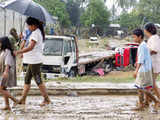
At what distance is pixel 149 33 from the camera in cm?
611

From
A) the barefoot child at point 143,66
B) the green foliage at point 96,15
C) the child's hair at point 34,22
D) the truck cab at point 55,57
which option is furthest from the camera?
the green foliage at point 96,15

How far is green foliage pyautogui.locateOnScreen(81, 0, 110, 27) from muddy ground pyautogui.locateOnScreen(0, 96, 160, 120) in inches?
1778

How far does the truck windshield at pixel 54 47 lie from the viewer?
12.2 meters

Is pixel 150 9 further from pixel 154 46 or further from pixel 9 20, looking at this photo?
pixel 154 46

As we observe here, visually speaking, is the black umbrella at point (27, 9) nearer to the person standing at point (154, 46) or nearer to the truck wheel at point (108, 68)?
the person standing at point (154, 46)

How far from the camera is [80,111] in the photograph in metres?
5.76

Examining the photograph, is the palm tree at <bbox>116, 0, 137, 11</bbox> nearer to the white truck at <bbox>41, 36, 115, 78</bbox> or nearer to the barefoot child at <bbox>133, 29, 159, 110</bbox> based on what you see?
the white truck at <bbox>41, 36, 115, 78</bbox>

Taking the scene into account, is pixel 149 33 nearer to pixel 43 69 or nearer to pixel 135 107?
pixel 135 107

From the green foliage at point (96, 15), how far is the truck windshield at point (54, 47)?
3956 centimetres

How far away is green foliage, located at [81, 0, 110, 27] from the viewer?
52.1 m

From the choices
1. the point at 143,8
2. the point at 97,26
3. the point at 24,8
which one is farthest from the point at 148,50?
the point at 143,8

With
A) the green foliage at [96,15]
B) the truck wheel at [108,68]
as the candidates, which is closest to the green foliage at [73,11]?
the green foliage at [96,15]

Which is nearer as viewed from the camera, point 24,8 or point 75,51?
point 24,8

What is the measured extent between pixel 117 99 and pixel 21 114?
263 centimetres
